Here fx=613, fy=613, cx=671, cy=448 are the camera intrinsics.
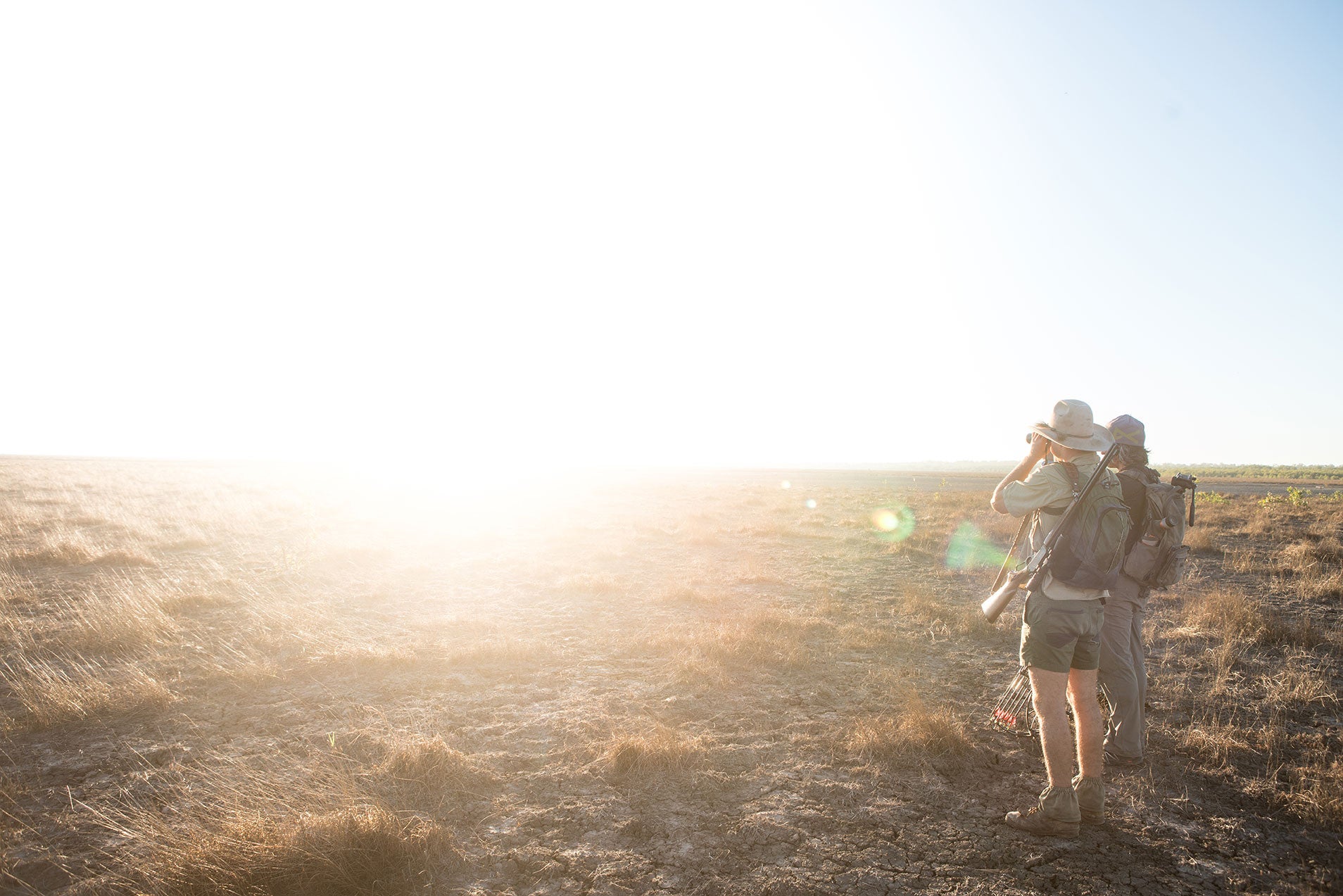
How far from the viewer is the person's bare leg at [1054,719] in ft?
12.5

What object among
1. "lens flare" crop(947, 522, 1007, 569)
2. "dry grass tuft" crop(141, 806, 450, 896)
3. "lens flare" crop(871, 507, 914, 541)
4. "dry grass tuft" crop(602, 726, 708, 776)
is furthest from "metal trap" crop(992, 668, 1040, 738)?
"lens flare" crop(871, 507, 914, 541)

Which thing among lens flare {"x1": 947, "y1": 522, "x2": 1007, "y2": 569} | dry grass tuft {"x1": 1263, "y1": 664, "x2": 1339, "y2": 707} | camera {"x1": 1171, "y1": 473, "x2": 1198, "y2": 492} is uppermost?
camera {"x1": 1171, "y1": 473, "x2": 1198, "y2": 492}

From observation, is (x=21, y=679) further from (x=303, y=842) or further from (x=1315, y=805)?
(x=1315, y=805)

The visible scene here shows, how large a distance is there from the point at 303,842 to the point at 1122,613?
228 inches

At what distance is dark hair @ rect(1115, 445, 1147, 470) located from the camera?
4852 millimetres

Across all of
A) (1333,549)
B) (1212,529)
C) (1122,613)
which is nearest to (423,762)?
(1122,613)

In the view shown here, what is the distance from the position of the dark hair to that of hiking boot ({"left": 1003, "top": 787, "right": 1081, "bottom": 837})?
2.50 metres

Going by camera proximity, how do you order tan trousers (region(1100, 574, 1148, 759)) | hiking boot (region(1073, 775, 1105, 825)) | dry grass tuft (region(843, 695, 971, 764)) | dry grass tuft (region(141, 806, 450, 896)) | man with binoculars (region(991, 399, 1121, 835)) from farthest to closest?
1. dry grass tuft (region(843, 695, 971, 764))
2. tan trousers (region(1100, 574, 1148, 759))
3. hiking boot (region(1073, 775, 1105, 825))
4. man with binoculars (region(991, 399, 1121, 835))
5. dry grass tuft (region(141, 806, 450, 896))

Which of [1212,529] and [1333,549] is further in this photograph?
[1212,529]

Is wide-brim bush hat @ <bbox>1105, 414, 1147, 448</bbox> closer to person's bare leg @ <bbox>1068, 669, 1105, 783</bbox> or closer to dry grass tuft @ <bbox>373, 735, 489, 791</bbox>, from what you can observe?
person's bare leg @ <bbox>1068, 669, 1105, 783</bbox>

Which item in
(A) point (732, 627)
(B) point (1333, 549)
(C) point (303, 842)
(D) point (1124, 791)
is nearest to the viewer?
(C) point (303, 842)

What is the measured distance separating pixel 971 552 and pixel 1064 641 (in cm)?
1285

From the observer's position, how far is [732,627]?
8469 millimetres

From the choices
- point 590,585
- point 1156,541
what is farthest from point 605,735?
point 590,585
